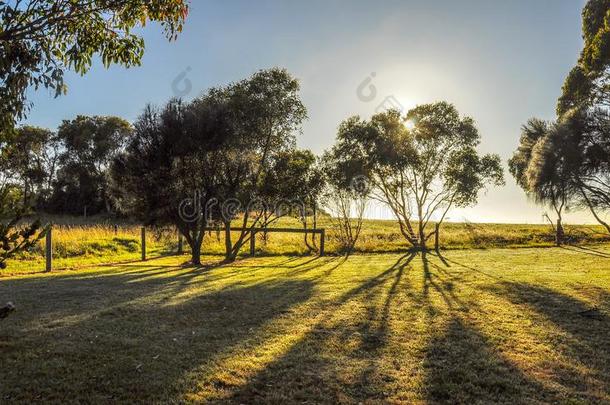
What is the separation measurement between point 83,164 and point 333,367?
5001 cm

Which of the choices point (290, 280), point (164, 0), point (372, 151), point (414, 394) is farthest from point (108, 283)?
point (372, 151)

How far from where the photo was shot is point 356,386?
175 inches

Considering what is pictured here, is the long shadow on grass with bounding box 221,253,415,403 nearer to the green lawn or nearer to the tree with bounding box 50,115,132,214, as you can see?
the green lawn

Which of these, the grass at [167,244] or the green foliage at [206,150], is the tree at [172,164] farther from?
the grass at [167,244]

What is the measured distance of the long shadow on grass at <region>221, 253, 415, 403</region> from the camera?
4.25 m

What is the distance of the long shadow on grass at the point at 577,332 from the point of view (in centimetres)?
449

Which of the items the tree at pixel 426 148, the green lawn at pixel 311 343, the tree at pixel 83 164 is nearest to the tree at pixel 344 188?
the tree at pixel 426 148

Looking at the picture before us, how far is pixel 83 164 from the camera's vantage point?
47.5m

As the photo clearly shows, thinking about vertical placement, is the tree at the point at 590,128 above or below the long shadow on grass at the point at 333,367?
above

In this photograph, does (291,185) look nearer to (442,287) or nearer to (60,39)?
(442,287)

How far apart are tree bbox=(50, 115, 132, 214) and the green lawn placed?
133 ft

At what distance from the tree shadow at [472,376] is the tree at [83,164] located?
48211mm

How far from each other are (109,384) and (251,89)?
15.6 metres

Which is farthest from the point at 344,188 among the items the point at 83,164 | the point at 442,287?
the point at 83,164
